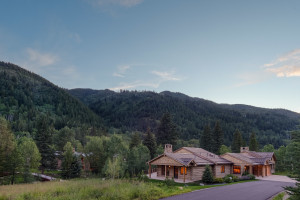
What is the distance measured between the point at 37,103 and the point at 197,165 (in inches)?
5006

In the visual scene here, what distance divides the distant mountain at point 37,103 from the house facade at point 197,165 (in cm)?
8505

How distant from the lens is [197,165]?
29688 mm

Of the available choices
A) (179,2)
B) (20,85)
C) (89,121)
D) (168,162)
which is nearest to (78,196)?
(168,162)

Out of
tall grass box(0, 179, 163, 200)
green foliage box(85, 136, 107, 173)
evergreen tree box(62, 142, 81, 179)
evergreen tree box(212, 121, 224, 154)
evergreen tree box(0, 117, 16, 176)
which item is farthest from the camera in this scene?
evergreen tree box(212, 121, 224, 154)

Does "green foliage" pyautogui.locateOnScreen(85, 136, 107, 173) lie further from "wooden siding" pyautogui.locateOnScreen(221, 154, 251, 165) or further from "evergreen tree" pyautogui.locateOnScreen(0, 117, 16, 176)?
"wooden siding" pyautogui.locateOnScreen(221, 154, 251, 165)

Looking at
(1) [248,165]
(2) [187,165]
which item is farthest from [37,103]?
(1) [248,165]

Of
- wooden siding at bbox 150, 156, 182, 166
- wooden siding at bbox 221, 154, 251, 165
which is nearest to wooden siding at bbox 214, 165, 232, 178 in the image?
wooden siding at bbox 221, 154, 251, 165

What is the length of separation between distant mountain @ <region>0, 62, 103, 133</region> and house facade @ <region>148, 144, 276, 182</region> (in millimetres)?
85053

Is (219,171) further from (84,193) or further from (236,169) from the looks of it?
(84,193)

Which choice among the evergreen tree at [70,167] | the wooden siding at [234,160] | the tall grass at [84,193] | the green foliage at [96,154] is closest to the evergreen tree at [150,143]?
the green foliage at [96,154]

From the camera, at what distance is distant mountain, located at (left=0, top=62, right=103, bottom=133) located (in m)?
109

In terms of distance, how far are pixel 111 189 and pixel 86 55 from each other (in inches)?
1331

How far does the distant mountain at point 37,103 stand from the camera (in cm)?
10906

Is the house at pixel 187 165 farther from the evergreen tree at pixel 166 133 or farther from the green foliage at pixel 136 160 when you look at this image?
the evergreen tree at pixel 166 133
